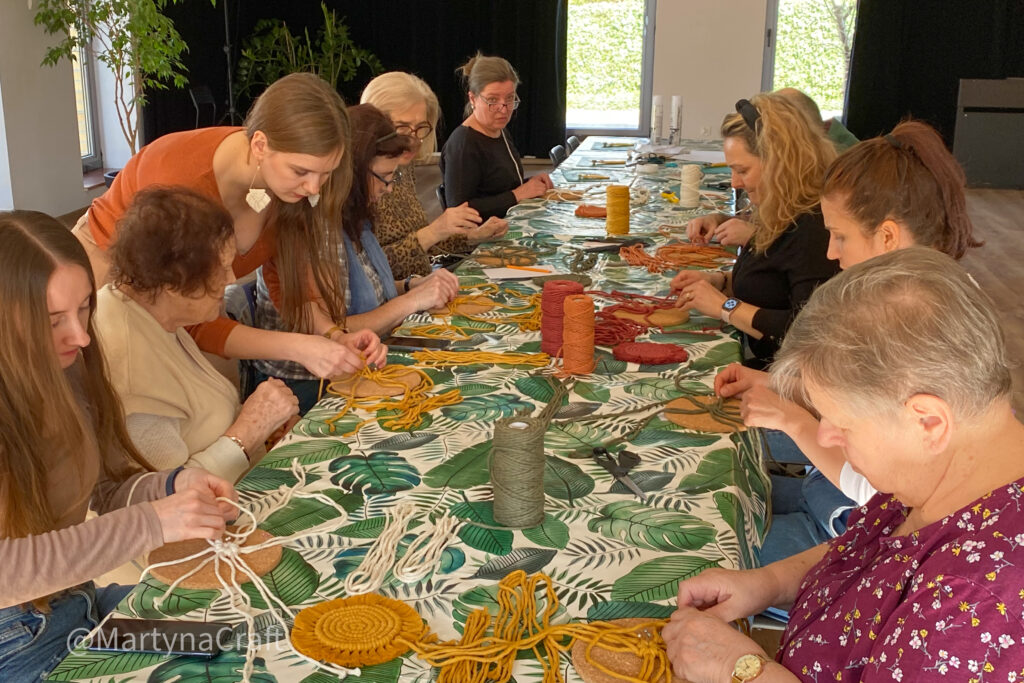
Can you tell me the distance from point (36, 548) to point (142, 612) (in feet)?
0.73

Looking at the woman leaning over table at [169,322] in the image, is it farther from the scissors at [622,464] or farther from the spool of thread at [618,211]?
the spool of thread at [618,211]

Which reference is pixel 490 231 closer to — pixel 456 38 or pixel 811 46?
pixel 456 38

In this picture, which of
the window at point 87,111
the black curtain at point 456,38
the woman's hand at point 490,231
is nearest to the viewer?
the woman's hand at point 490,231

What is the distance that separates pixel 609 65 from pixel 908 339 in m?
9.12

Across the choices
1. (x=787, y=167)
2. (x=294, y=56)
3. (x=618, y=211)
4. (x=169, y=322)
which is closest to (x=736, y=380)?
(x=787, y=167)

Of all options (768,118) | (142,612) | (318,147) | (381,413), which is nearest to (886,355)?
(142,612)

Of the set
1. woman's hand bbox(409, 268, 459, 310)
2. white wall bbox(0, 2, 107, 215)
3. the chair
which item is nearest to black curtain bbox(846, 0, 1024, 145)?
the chair

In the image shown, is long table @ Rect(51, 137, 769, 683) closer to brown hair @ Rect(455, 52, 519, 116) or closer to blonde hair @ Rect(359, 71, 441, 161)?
blonde hair @ Rect(359, 71, 441, 161)

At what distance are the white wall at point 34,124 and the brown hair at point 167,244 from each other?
4827 mm

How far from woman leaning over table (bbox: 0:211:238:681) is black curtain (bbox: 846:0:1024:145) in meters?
8.64

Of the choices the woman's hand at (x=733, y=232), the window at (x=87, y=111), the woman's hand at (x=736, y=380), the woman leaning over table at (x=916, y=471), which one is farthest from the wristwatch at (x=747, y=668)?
the window at (x=87, y=111)

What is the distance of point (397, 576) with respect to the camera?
1.40 m

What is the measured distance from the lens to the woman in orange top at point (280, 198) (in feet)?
7.80

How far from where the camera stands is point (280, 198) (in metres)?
2.53
